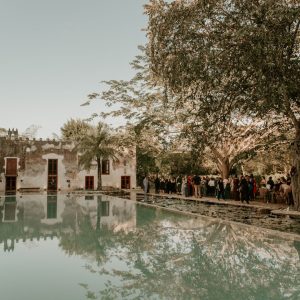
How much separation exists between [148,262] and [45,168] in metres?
32.0

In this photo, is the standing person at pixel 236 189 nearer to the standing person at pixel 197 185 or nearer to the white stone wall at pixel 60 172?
the standing person at pixel 197 185

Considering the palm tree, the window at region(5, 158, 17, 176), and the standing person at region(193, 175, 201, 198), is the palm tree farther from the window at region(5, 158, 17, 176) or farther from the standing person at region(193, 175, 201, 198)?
the standing person at region(193, 175, 201, 198)

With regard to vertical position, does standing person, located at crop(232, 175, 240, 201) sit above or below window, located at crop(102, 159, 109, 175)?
below

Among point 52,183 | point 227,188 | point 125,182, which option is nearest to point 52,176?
point 52,183

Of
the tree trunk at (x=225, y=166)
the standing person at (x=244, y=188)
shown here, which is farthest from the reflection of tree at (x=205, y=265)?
the tree trunk at (x=225, y=166)

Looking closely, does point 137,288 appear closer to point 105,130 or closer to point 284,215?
point 284,215

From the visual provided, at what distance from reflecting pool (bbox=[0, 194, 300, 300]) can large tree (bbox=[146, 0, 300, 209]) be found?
5.05 meters

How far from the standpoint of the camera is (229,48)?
12.2m

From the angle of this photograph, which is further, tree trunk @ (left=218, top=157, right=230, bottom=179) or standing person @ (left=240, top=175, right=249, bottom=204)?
tree trunk @ (left=218, top=157, right=230, bottom=179)

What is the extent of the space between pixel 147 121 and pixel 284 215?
1179 cm

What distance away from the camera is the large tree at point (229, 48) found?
35.9 ft

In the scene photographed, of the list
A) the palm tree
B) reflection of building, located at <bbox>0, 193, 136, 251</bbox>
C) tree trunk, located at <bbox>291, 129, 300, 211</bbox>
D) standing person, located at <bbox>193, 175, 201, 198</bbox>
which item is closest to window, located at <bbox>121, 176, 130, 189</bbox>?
the palm tree

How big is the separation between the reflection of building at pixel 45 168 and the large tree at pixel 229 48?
2402cm

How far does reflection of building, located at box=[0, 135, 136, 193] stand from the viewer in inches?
1412
